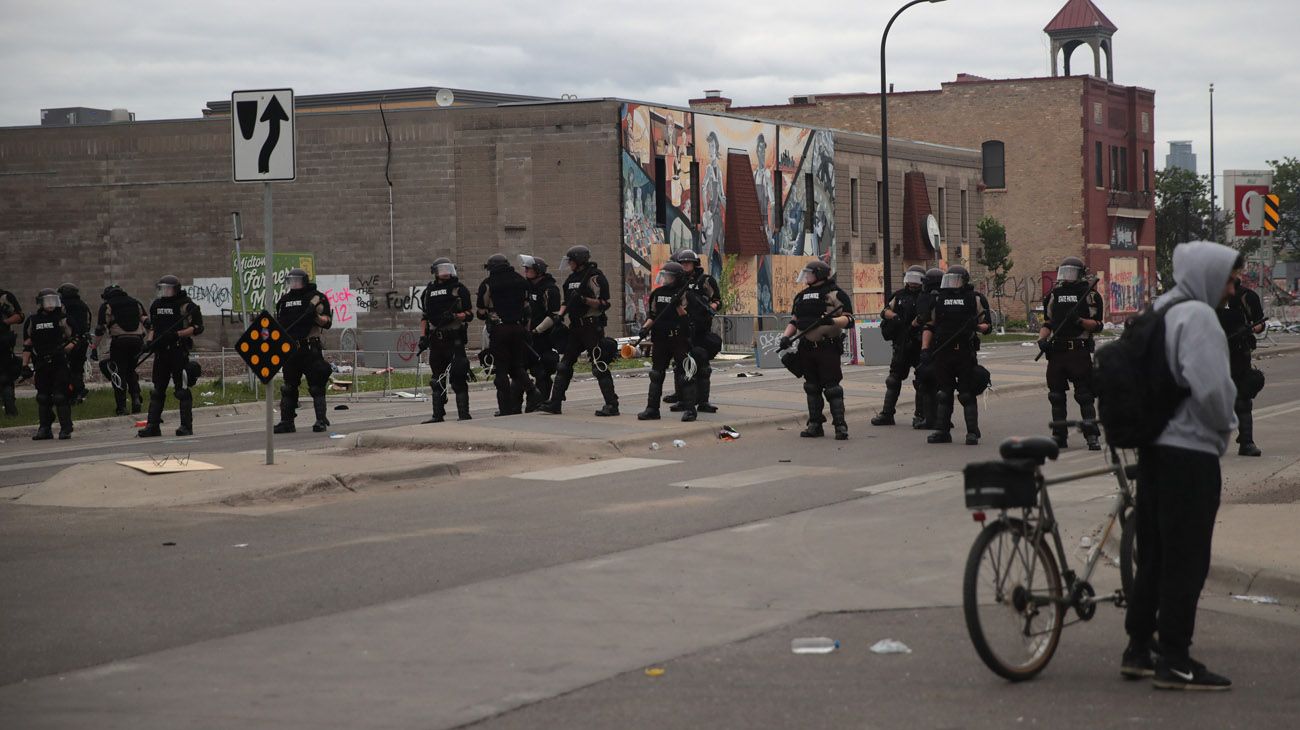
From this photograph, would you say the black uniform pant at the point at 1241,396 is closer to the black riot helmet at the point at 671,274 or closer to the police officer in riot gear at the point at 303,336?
the black riot helmet at the point at 671,274

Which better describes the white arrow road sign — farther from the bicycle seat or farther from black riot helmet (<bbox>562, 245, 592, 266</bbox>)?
the bicycle seat

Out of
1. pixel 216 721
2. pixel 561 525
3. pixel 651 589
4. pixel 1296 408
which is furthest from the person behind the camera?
pixel 1296 408

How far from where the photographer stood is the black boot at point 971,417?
53.0ft

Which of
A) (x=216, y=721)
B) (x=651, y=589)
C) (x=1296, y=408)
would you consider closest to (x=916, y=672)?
(x=651, y=589)

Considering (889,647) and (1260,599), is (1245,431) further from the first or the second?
(889,647)

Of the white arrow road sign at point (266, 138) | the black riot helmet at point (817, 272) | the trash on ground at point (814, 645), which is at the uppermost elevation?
the white arrow road sign at point (266, 138)

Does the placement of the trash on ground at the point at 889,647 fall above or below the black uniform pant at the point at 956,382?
below

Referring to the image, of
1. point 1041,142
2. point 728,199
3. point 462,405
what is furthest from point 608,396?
point 1041,142

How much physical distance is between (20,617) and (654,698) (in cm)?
365

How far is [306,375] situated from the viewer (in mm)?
18188

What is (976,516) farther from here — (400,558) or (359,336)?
(359,336)

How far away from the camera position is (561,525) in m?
10.8

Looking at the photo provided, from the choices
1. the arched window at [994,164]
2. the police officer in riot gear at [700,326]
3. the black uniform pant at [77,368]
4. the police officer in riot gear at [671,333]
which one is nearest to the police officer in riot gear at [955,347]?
the police officer in riot gear at [671,333]

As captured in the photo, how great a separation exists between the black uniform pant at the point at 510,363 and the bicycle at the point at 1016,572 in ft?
39.5
